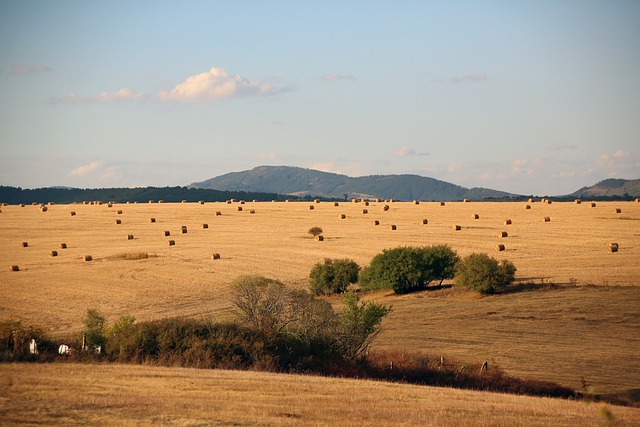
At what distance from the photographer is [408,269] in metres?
57.3

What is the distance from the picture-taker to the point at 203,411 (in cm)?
1827

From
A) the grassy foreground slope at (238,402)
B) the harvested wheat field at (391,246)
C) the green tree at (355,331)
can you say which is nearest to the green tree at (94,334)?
the grassy foreground slope at (238,402)

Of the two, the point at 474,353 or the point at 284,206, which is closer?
the point at 474,353

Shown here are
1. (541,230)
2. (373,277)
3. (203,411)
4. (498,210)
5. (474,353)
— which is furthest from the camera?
(498,210)

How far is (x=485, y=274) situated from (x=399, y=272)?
6.48m

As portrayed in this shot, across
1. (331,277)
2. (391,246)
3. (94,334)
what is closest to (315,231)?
(391,246)

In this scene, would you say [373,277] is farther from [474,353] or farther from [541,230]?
[541,230]

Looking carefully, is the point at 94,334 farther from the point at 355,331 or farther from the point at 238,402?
the point at 238,402

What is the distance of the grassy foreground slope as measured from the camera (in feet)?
57.2

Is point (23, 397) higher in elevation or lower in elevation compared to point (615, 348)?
higher

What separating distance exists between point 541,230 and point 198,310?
42.7 meters

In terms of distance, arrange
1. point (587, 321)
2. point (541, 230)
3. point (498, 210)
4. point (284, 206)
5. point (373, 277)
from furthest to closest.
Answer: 1. point (284, 206)
2. point (498, 210)
3. point (541, 230)
4. point (373, 277)
5. point (587, 321)

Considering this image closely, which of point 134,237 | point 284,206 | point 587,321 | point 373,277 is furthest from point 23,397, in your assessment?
point 284,206

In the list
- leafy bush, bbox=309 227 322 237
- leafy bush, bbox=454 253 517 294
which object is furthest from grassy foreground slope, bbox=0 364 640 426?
leafy bush, bbox=309 227 322 237
